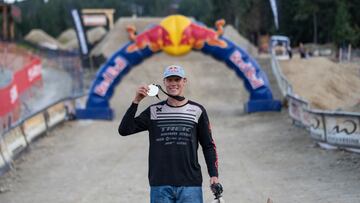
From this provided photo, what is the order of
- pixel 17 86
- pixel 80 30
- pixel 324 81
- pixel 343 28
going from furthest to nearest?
pixel 80 30 → pixel 324 81 → pixel 343 28 → pixel 17 86

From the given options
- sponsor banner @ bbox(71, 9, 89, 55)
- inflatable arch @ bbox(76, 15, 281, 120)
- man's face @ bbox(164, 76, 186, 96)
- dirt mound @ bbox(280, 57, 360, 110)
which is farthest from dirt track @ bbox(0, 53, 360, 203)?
sponsor banner @ bbox(71, 9, 89, 55)

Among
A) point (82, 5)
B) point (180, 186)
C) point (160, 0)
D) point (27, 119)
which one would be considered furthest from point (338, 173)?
point (160, 0)

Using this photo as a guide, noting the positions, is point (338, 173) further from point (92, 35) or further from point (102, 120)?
point (92, 35)

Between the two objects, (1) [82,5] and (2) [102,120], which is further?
(1) [82,5]

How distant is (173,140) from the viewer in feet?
15.9

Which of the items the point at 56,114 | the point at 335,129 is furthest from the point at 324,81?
the point at 335,129

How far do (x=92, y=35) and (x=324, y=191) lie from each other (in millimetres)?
74167

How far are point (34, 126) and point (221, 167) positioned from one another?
676 cm

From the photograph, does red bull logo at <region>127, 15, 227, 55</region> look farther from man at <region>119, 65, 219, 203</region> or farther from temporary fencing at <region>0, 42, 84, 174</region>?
man at <region>119, 65, 219, 203</region>

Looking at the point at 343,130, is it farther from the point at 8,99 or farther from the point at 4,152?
the point at 8,99

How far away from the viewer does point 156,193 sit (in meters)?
4.85

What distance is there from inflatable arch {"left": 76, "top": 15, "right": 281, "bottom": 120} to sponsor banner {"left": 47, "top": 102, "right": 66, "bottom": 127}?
1.14m

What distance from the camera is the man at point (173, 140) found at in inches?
190

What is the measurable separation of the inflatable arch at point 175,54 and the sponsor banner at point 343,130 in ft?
30.0
